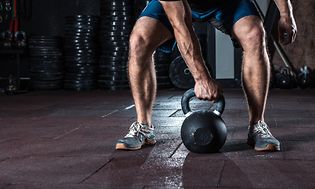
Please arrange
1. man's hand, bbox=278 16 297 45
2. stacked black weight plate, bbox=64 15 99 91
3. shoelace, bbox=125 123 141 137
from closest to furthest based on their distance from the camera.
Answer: man's hand, bbox=278 16 297 45, shoelace, bbox=125 123 141 137, stacked black weight plate, bbox=64 15 99 91

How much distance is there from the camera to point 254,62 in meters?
2.20

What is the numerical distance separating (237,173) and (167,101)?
3.11m

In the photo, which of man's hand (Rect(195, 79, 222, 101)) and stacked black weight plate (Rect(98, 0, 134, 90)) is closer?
man's hand (Rect(195, 79, 222, 101))

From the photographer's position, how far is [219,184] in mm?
A: 1594

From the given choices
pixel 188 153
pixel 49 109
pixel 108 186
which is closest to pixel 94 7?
pixel 49 109

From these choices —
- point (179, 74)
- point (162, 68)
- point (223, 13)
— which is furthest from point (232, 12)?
point (162, 68)

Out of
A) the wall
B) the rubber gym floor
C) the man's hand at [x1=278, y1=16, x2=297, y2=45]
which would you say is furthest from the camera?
the wall

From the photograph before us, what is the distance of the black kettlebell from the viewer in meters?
2.04

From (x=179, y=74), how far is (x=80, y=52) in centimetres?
131

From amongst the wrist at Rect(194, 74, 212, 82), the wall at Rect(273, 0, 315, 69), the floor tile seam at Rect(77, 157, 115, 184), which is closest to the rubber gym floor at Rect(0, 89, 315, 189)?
the floor tile seam at Rect(77, 157, 115, 184)

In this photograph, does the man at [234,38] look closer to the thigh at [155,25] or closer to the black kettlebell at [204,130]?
the thigh at [155,25]

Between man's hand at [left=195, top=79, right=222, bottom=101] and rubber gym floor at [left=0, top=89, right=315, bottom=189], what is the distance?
26 cm

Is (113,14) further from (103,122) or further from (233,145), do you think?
(233,145)

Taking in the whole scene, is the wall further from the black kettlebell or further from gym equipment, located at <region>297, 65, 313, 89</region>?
the black kettlebell
